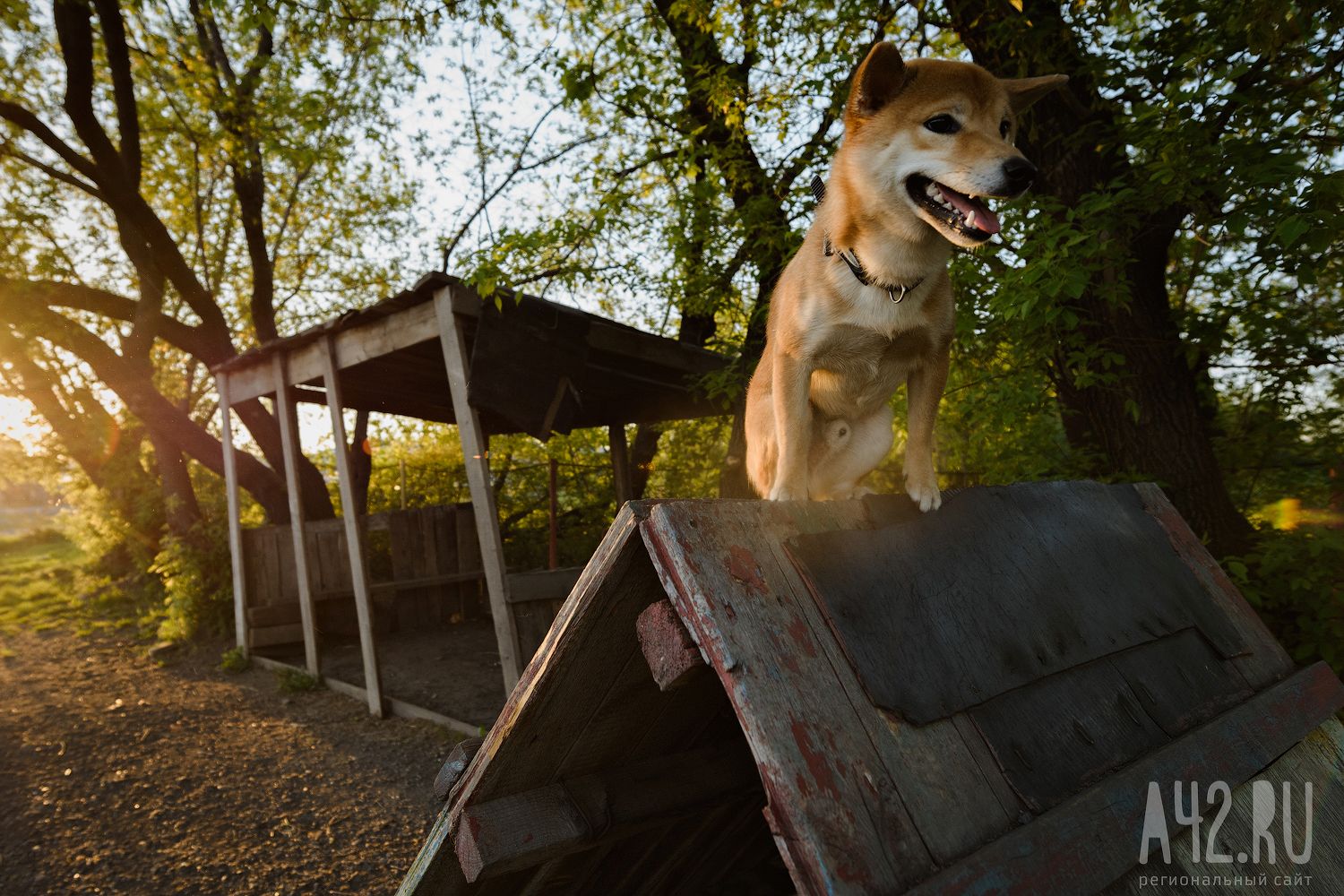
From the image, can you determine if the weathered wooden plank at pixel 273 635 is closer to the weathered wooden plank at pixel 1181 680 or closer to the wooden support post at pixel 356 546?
the wooden support post at pixel 356 546

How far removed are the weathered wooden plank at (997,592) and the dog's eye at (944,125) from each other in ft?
3.15

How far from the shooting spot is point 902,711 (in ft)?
4.58

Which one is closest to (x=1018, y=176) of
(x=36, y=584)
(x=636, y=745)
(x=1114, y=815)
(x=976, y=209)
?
(x=976, y=209)

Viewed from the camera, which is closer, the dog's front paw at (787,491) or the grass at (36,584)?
the dog's front paw at (787,491)

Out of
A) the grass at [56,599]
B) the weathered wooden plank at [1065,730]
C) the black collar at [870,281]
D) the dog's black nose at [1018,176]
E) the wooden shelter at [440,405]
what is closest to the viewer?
the weathered wooden plank at [1065,730]

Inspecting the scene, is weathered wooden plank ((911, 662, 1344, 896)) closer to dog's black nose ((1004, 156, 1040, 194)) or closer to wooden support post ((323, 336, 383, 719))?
dog's black nose ((1004, 156, 1040, 194))

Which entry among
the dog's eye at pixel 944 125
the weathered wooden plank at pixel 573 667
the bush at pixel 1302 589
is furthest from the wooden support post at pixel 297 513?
the bush at pixel 1302 589

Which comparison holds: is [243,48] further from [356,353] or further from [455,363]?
[455,363]

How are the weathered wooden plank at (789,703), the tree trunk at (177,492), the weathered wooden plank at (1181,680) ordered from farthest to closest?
the tree trunk at (177,492)
the weathered wooden plank at (1181,680)
the weathered wooden plank at (789,703)

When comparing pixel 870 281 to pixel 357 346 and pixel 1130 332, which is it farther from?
pixel 357 346

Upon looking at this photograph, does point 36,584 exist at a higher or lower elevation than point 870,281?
lower

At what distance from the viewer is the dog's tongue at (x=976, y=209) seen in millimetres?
1741

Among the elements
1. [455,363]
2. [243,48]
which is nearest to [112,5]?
[243,48]

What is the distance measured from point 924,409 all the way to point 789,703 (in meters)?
1.32
